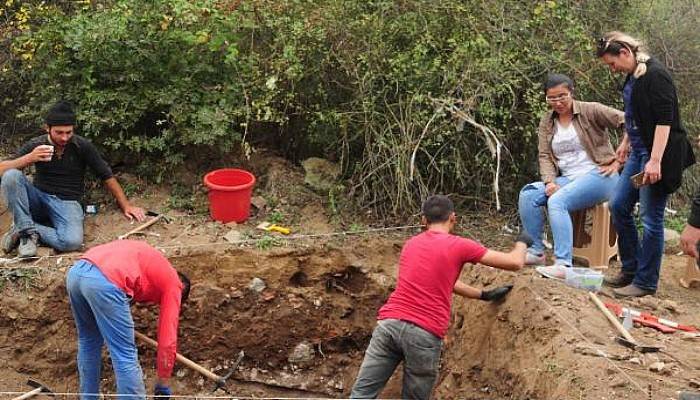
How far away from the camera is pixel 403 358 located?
4.68 metres

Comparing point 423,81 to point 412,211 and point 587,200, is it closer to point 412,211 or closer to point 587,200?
point 412,211

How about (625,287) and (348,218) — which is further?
(348,218)

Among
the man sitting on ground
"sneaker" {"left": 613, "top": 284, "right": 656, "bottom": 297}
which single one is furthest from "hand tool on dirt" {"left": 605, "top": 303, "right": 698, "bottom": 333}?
the man sitting on ground

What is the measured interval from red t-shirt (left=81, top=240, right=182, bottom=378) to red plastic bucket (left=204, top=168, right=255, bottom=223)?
1.93m

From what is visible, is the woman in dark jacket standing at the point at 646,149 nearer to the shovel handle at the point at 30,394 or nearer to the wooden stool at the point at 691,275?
the wooden stool at the point at 691,275

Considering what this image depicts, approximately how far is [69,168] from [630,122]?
4465mm

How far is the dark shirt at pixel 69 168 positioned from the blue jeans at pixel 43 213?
0.07m

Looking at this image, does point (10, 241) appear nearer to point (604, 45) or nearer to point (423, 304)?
point (423, 304)

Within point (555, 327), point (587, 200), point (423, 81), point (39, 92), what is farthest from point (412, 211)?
point (39, 92)

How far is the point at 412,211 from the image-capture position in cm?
694

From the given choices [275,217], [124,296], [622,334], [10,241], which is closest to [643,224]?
[622,334]

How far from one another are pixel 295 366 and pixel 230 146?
208 centimetres

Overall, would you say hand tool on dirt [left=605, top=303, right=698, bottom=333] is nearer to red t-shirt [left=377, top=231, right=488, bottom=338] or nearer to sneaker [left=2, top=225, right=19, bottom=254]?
red t-shirt [left=377, top=231, right=488, bottom=338]

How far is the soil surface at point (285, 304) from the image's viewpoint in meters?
5.59
